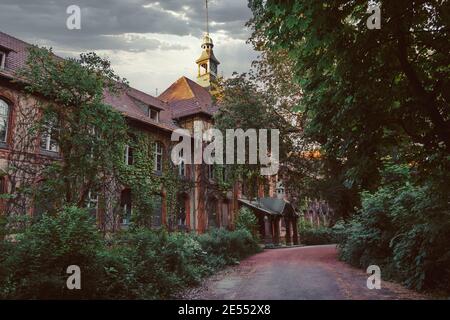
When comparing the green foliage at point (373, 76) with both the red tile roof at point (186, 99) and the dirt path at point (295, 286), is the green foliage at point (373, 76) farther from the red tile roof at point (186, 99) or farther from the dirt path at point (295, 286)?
the red tile roof at point (186, 99)

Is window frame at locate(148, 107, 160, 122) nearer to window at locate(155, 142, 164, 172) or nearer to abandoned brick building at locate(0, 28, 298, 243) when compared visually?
abandoned brick building at locate(0, 28, 298, 243)

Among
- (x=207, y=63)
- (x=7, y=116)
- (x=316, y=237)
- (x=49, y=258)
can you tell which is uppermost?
(x=207, y=63)

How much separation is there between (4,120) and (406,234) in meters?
15.4

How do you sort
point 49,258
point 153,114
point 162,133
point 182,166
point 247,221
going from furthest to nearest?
point 247,221 → point 182,166 → point 153,114 → point 162,133 → point 49,258

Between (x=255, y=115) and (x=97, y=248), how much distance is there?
1225cm

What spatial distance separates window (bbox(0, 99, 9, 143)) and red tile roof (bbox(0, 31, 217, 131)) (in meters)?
1.31

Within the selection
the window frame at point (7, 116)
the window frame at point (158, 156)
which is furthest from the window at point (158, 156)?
the window frame at point (7, 116)

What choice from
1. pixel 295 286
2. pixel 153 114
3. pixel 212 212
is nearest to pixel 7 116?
pixel 153 114

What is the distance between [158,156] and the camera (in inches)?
859

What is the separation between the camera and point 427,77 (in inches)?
219

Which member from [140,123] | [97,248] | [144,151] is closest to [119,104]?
[140,123]

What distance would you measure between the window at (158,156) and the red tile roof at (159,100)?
127cm

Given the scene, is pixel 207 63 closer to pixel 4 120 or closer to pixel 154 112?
pixel 154 112
